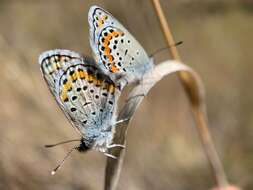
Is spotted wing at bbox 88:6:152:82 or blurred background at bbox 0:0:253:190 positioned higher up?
spotted wing at bbox 88:6:152:82

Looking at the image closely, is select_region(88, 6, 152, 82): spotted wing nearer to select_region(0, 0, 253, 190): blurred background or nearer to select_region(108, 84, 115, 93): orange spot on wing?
select_region(108, 84, 115, 93): orange spot on wing

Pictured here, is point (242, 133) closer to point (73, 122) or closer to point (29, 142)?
point (29, 142)

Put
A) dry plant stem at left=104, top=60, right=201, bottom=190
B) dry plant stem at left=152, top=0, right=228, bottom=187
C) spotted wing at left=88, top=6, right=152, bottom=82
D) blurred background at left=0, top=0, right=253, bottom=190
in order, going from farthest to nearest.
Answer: blurred background at left=0, top=0, right=253, bottom=190 < dry plant stem at left=152, top=0, right=228, bottom=187 < spotted wing at left=88, top=6, right=152, bottom=82 < dry plant stem at left=104, top=60, right=201, bottom=190

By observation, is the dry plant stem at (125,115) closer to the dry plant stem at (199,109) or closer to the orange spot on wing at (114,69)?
the orange spot on wing at (114,69)

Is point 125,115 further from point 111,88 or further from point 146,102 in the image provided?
point 146,102

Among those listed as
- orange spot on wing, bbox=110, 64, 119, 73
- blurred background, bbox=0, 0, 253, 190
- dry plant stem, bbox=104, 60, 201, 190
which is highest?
orange spot on wing, bbox=110, 64, 119, 73

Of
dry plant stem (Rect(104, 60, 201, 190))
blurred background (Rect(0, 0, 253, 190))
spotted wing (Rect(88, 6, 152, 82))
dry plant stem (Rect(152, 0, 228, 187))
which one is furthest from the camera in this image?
blurred background (Rect(0, 0, 253, 190))

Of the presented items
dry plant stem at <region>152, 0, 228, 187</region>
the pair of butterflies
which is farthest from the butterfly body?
dry plant stem at <region>152, 0, 228, 187</region>

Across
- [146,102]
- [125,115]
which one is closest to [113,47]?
[125,115]
